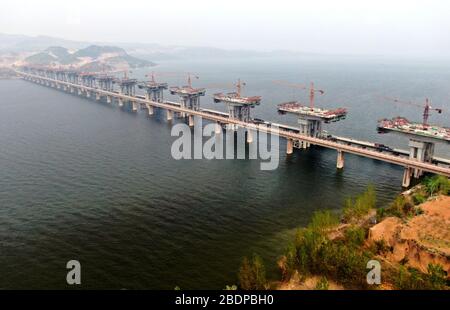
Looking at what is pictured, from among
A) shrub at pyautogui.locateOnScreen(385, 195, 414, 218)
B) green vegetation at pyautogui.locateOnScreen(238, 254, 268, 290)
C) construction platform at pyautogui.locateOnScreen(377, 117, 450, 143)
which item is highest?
construction platform at pyautogui.locateOnScreen(377, 117, 450, 143)

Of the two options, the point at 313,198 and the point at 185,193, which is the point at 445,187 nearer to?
the point at 313,198

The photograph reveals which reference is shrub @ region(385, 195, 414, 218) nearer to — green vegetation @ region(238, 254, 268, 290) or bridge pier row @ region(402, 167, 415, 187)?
bridge pier row @ region(402, 167, 415, 187)

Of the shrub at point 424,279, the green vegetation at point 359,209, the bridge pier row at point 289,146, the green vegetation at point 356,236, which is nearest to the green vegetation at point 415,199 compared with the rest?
the green vegetation at point 359,209

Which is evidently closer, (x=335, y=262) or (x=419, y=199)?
(x=335, y=262)

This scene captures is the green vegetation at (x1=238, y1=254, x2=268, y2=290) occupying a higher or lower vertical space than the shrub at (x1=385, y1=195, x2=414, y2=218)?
lower

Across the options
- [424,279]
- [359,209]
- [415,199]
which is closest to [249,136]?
[415,199]

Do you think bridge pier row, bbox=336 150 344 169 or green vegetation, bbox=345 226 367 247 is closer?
green vegetation, bbox=345 226 367 247

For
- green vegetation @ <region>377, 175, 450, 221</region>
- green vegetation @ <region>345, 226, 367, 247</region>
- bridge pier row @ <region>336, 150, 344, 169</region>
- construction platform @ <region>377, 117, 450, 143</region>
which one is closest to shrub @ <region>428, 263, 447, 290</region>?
green vegetation @ <region>345, 226, 367, 247</region>

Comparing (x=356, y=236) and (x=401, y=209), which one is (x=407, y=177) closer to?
(x=401, y=209)

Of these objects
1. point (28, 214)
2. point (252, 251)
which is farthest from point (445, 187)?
point (28, 214)

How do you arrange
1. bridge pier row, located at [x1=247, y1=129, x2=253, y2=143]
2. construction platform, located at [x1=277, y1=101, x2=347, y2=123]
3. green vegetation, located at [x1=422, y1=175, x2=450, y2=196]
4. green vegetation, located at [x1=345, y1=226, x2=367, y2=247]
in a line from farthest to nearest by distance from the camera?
bridge pier row, located at [x1=247, y1=129, x2=253, y2=143] → construction platform, located at [x1=277, y1=101, x2=347, y2=123] → green vegetation, located at [x1=422, y1=175, x2=450, y2=196] → green vegetation, located at [x1=345, y1=226, x2=367, y2=247]
